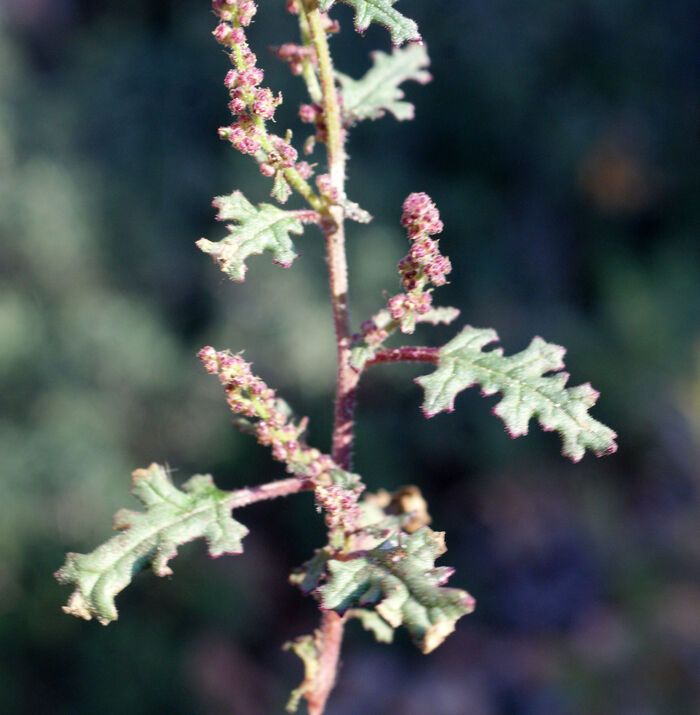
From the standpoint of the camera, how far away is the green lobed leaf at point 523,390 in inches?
57.9

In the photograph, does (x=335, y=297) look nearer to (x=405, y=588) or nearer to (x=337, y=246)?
(x=337, y=246)

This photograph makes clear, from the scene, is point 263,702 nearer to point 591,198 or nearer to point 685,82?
point 591,198

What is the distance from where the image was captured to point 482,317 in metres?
7.54

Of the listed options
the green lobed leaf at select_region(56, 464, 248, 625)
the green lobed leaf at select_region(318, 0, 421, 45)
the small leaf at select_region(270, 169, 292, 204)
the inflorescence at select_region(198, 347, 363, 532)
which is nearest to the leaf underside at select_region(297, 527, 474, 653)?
the inflorescence at select_region(198, 347, 363, 532)

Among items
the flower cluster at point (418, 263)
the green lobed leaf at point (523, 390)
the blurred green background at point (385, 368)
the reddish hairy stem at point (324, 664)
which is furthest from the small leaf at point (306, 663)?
the blurred green background at point (385, 368)

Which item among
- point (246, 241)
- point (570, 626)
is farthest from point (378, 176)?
point (246, 241)

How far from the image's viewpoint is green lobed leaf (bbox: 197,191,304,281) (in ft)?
4.73

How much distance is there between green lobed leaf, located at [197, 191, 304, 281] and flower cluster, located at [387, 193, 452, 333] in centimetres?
23

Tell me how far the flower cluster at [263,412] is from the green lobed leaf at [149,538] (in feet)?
0.50

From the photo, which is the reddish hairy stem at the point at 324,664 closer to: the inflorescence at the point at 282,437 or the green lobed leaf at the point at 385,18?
the inflorescence at the point at 282,437

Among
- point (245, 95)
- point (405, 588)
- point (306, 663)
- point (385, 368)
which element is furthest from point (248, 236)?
point (385, 368)

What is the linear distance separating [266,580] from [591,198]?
556cm

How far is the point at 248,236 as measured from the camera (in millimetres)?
1497

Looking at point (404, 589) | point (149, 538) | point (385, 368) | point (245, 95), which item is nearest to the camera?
point (404, 589)
